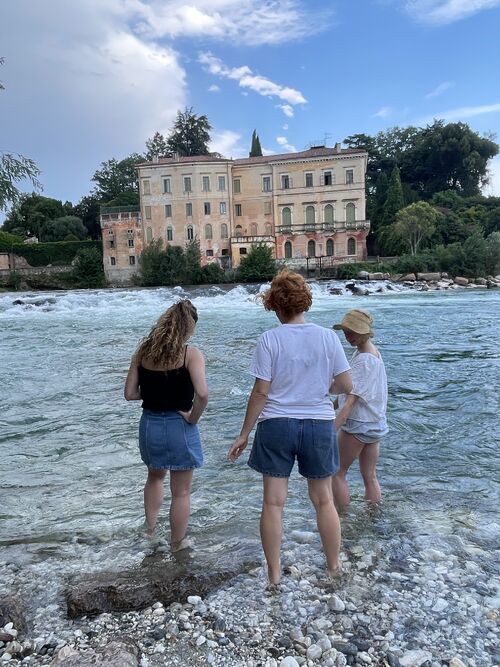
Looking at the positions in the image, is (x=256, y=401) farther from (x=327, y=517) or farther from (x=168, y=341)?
→ (x=327, y=517)

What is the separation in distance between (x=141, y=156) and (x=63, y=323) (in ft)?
196

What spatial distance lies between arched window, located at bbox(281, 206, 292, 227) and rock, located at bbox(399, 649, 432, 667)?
55.9 metres

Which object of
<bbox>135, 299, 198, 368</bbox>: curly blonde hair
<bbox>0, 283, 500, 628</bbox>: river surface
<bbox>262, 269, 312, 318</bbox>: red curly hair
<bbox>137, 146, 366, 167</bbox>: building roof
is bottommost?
<bbox>0, 283, 500, 628</bbox>: river surface

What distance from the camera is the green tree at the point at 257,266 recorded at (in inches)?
1902

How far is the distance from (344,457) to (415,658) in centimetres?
161

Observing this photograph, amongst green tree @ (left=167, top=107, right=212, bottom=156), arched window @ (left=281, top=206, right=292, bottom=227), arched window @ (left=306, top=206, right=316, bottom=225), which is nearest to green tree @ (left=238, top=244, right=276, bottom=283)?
arched window @ (left=281, top=206, right=292, bottom=227)

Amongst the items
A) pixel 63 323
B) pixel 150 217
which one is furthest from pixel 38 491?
pixel 150 217

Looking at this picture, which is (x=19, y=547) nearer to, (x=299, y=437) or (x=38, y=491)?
(x=38, y=491)

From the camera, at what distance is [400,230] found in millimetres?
51438

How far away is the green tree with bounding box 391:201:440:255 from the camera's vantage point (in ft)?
164

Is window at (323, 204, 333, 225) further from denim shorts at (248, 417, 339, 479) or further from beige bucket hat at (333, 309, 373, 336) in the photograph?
denim shorts at (248, 417, 339, 479)

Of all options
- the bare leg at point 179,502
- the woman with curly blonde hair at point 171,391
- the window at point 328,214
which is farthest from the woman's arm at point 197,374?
the window at point 328,214

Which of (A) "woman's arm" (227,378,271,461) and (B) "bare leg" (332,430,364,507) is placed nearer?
(A) "woman's arm" (227,378,271,461)

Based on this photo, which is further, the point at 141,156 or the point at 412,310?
the point at 141,156
